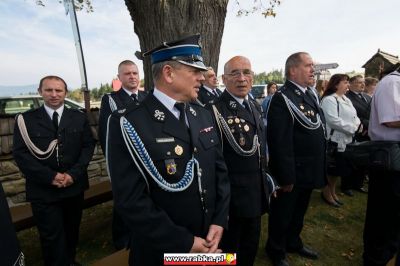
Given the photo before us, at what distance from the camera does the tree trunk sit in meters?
4.35

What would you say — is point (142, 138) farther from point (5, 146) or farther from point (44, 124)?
point (5, 146)

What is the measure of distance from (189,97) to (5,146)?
3.64 m

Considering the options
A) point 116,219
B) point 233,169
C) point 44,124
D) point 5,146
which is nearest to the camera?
point 233,169

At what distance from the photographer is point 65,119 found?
303 centimetres

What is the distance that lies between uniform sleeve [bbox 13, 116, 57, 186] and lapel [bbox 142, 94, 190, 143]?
1.65 m

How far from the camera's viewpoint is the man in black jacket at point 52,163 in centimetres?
280

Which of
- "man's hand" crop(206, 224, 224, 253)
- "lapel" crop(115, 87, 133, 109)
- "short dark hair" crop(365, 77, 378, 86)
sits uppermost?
"short dark hair" crop(365, 77, 378, 86)

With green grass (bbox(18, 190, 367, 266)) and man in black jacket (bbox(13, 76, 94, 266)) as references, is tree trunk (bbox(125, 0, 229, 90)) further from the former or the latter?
green grass (bbox(18, 190, 367, 266))

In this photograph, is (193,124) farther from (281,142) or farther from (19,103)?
(19,103)

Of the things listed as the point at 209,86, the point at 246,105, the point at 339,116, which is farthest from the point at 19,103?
the point at 339,116

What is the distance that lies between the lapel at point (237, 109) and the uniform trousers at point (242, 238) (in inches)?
36.2

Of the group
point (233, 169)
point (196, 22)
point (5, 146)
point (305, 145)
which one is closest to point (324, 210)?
point (305, 145)

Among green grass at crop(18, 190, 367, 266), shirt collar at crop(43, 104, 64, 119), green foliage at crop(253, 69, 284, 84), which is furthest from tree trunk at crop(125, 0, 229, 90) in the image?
A: green foliage at crop(253, 69, 284, 84)

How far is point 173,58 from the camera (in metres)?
1.72
